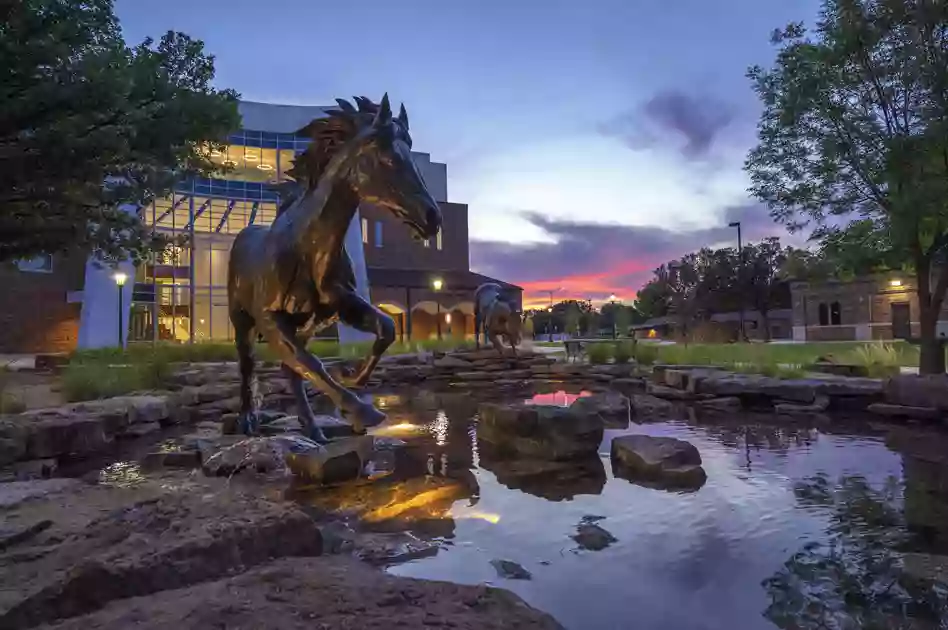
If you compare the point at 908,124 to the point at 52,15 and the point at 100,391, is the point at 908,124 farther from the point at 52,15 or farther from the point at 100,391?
the point at 100,391

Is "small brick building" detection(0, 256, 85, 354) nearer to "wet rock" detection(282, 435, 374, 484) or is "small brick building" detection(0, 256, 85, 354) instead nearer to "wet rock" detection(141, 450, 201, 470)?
"wet rock" detection(141, 450, 201, 470)

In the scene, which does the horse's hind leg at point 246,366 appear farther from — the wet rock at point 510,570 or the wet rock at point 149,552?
the wet rock at point 510,570

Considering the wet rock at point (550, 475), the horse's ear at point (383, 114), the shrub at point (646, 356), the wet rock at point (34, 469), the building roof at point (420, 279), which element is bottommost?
the wet rock at point (34, 469)

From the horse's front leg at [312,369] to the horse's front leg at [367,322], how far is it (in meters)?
0.37

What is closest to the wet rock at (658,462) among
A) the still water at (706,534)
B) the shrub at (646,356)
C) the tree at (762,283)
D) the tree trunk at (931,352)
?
the still water at (706,534)

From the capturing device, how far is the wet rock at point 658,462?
4352 mm

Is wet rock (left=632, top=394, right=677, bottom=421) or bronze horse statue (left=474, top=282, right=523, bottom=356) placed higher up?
bronze horse statue (left=474, top=282, right=523, bottom=356)

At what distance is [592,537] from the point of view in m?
3.11

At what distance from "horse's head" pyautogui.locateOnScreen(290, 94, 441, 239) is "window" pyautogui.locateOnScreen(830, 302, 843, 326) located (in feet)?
147

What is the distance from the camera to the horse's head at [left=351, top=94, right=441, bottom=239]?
12.8 ft

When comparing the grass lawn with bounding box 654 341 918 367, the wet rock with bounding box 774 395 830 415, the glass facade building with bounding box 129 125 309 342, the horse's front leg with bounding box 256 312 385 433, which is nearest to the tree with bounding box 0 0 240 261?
the horse's front leg with bounding box 256 312 385 433

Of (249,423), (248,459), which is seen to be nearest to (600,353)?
(249,423)

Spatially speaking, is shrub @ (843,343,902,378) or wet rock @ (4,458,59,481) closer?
wet rock @ (4,458,59,481)

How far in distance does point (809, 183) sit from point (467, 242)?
37636 mm
